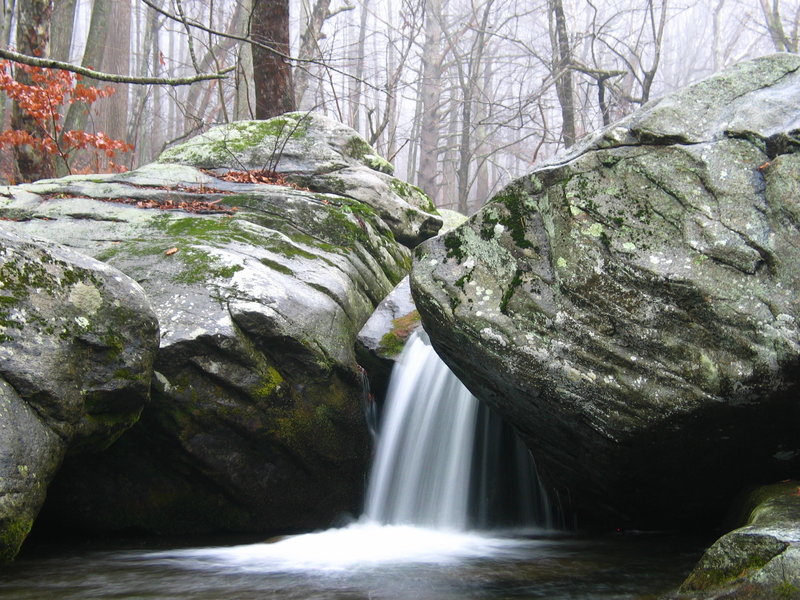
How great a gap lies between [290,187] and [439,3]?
14.1 meters

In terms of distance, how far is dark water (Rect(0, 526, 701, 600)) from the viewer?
357 cm

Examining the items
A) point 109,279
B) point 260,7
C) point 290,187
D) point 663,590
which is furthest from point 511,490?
point 260,7

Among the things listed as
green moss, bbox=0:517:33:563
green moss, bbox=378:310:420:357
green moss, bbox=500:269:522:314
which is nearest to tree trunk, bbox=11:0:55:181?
green moss, bbox=378:310:420:357

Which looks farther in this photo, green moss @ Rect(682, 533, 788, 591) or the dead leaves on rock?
the dead leaves on rock

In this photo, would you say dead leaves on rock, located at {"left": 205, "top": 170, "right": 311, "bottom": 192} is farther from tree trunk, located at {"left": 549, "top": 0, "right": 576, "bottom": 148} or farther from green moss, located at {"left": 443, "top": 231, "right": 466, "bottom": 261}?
tree trunk, located at {"left": 549, "top": 0, "right": 576, "bottom": 148}

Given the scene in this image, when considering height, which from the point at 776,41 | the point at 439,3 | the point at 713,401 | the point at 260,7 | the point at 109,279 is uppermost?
the point at 439,3

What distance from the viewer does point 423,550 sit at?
15.8ft

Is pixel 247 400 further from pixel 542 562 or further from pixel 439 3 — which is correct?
pixel 439 3

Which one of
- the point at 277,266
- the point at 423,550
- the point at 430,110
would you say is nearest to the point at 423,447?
the point at 423,550

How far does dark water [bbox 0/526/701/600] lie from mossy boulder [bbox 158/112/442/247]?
172 inches

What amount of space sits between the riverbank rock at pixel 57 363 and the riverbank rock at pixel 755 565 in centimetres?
320

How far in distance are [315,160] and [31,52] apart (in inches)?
182

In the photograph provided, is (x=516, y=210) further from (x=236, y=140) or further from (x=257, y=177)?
(x=236, y=140)

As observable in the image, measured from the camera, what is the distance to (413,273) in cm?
459
